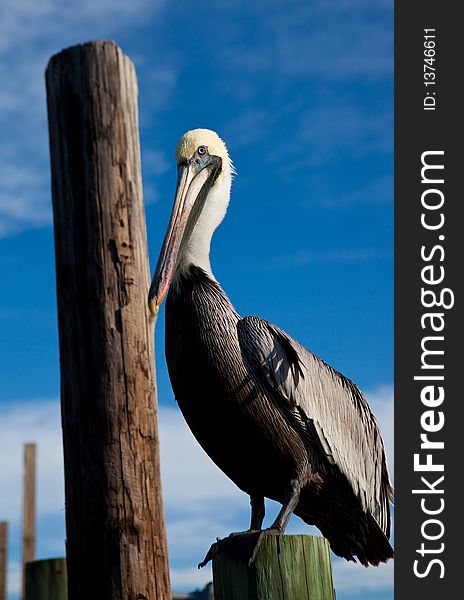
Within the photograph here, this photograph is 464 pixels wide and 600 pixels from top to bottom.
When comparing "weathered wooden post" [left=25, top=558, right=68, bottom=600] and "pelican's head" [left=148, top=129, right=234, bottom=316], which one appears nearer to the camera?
"weathered wooden post" [left=25, top=558, right=68, bottom=600]

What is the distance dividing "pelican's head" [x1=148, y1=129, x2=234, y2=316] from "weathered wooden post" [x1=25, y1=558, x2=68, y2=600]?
1.83 m

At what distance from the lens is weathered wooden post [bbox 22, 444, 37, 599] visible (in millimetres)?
9508

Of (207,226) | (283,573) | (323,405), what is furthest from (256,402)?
(283,573)

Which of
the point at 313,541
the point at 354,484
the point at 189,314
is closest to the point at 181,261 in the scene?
the point at 189,314

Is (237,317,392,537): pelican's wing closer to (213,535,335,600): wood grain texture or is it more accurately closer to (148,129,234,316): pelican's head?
(148,129,234,316): pelican's head

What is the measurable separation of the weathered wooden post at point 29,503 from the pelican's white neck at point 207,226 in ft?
16.0

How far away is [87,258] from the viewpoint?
373 cm

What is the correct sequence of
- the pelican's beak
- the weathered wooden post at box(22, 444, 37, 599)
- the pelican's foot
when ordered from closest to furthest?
1. the pelican's foot
2. the pelican's beak
3. the weathered wooden post at box(22, 444, 37, 599)

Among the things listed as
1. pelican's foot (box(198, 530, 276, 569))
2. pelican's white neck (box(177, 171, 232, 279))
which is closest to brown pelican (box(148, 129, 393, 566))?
pelican's white neck (box(177, 171, 232, 279))

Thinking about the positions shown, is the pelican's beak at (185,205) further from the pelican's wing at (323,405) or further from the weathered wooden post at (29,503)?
the weathered wooden post at (29,503)

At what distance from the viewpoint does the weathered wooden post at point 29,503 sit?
9.51 metres

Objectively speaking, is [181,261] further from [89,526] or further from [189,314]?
[89,526]

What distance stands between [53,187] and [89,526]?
1404 mm

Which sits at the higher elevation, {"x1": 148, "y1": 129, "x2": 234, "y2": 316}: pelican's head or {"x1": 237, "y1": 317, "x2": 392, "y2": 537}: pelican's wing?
{"x1": 148, "y1": 129, "x2": 234, "y2": 316}: pelican's head
